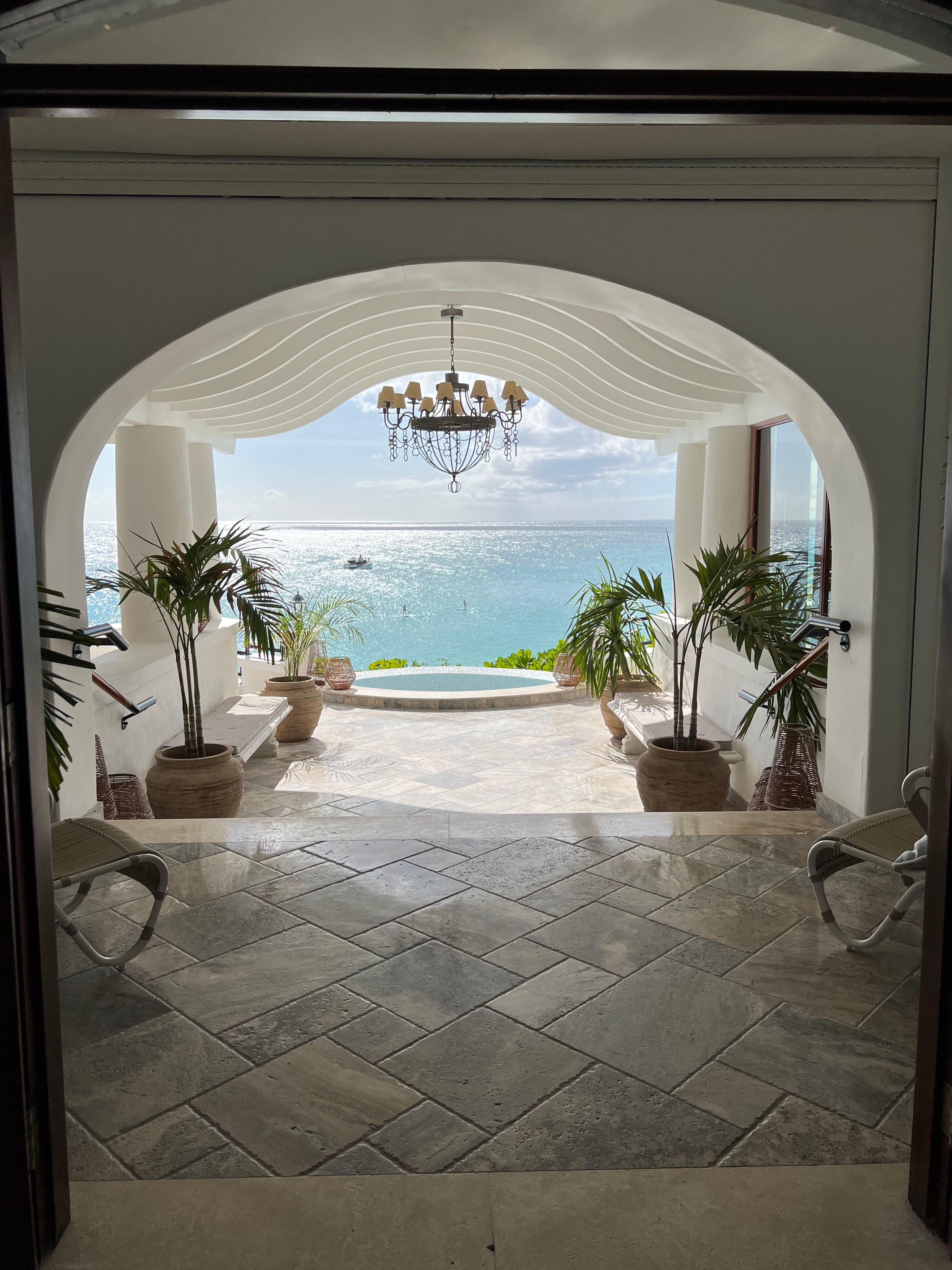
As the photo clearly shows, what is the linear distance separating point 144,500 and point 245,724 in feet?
6.86

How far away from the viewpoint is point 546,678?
35.4 feet

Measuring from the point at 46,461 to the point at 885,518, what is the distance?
141 inches

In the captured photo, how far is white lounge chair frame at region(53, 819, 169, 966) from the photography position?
2684 millimetres

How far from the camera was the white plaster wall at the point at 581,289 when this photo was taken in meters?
3.79

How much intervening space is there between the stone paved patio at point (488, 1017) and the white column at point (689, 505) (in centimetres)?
591

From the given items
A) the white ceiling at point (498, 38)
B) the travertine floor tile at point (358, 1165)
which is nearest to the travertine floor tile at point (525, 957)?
the travertine floor tile at point (358, 1165)

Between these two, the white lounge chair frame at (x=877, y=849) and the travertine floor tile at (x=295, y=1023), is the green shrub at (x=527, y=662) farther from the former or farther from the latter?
the travertine floor tile at (x=295, y=1023)

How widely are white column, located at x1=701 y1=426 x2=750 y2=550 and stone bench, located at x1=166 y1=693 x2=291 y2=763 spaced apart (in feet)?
13.0

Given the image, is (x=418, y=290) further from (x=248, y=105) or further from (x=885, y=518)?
(x=248, y=105)

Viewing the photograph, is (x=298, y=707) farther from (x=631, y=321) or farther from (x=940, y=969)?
(x=940, y=969)

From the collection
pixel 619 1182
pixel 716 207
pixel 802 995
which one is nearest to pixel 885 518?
pixel 716 207

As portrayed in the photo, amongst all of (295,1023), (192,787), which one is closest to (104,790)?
(192,787)

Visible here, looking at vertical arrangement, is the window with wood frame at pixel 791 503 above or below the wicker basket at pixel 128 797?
above

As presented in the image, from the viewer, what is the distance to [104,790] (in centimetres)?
466
